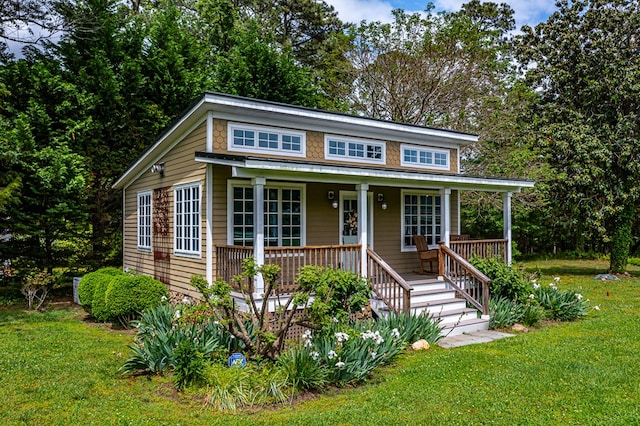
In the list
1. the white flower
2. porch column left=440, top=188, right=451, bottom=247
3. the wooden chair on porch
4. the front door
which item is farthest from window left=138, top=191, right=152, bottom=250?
the white flower

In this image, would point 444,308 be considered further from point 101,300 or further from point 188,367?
point 101,300

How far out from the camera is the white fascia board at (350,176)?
26.1ft

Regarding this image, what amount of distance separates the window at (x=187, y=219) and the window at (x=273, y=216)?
86cm

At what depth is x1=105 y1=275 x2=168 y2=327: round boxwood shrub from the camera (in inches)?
365

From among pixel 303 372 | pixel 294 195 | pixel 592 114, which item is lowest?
pixel 303 372

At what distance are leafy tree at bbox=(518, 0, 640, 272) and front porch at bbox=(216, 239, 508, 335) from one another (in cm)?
837

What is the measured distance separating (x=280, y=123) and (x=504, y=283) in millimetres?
5909

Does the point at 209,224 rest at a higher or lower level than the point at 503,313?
higher

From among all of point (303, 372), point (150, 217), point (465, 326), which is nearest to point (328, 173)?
point (465, 326)

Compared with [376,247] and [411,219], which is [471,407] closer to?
[376,247]

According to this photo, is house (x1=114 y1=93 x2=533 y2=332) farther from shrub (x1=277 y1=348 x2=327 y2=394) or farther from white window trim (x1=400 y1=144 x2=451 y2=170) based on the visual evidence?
shrub (x1=277 y1=348 x2=327 y2=394)

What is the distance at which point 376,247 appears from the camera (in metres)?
11.7

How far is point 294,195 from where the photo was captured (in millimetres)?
10344

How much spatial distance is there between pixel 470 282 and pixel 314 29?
23.1 metres
